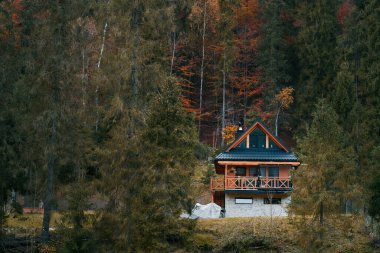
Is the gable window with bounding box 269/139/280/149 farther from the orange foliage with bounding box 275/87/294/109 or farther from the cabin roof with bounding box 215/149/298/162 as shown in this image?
the orange foliage with bounding box 275/87/294/109

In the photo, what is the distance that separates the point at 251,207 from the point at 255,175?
2627mm

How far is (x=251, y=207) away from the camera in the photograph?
142 ft

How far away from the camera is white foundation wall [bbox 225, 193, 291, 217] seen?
43000mm

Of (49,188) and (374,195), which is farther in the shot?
(49,188)

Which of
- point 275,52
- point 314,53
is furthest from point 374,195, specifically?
point 275,52

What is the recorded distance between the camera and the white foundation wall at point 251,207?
43.0 meters

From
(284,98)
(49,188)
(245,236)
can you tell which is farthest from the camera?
(284,98)

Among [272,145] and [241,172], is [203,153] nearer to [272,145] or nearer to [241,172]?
[241,172]

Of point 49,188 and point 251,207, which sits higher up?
point 49,188

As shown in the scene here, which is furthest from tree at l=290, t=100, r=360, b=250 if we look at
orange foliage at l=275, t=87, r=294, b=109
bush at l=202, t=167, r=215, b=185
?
orange foliage at l=275, t=87, r=294, b=109

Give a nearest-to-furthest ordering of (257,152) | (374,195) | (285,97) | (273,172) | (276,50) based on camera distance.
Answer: (374,195) < (257,152) < (273,172) < (285,97) < (276,50)

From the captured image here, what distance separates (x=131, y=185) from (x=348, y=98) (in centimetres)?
2138

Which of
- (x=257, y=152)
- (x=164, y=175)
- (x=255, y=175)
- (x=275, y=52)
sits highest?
(x=275, y=52)

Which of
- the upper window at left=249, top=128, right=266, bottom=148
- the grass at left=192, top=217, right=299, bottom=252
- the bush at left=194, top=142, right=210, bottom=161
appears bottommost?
the grass at left=192, top=217, right=299, bottom=252
